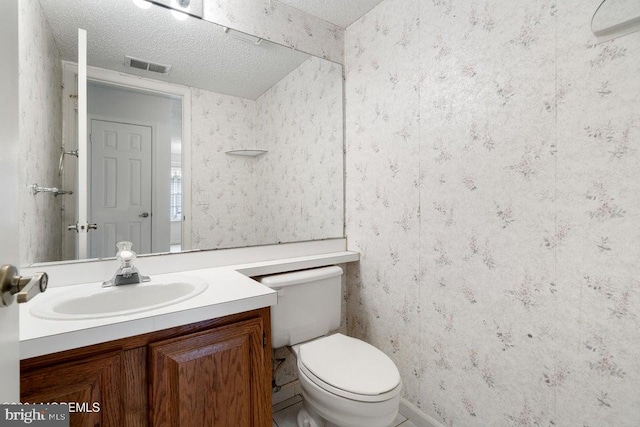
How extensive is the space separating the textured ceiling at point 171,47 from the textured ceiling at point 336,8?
10.2 inches

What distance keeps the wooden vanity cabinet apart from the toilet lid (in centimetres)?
26

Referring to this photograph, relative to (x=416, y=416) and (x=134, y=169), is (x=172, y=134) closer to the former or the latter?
(x=134, y=169)

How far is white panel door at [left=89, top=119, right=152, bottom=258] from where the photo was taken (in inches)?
50.3

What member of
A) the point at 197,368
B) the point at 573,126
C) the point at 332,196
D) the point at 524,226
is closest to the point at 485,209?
the point at 524,226

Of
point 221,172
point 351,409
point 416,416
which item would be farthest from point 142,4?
point 416,416

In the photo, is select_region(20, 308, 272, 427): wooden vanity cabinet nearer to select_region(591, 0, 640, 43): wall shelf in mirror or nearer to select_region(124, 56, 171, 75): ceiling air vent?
select_region(124, 56, 171, 75): ceiling air vent

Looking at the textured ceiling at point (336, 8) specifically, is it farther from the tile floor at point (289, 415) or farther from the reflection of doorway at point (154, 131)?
the tile floor at point (289, 415)

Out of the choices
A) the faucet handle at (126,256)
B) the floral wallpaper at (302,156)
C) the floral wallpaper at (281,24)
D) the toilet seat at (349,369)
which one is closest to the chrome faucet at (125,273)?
the faucet handle at (126,256)

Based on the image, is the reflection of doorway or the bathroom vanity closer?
the bathroom vanity

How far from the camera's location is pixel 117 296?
1.16 meters

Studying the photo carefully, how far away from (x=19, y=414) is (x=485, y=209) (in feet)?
4.71

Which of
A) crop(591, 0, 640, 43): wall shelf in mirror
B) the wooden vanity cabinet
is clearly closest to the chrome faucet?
the wooden vanity cabinet

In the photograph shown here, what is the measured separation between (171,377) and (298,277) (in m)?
0.71

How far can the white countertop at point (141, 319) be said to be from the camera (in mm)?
751
